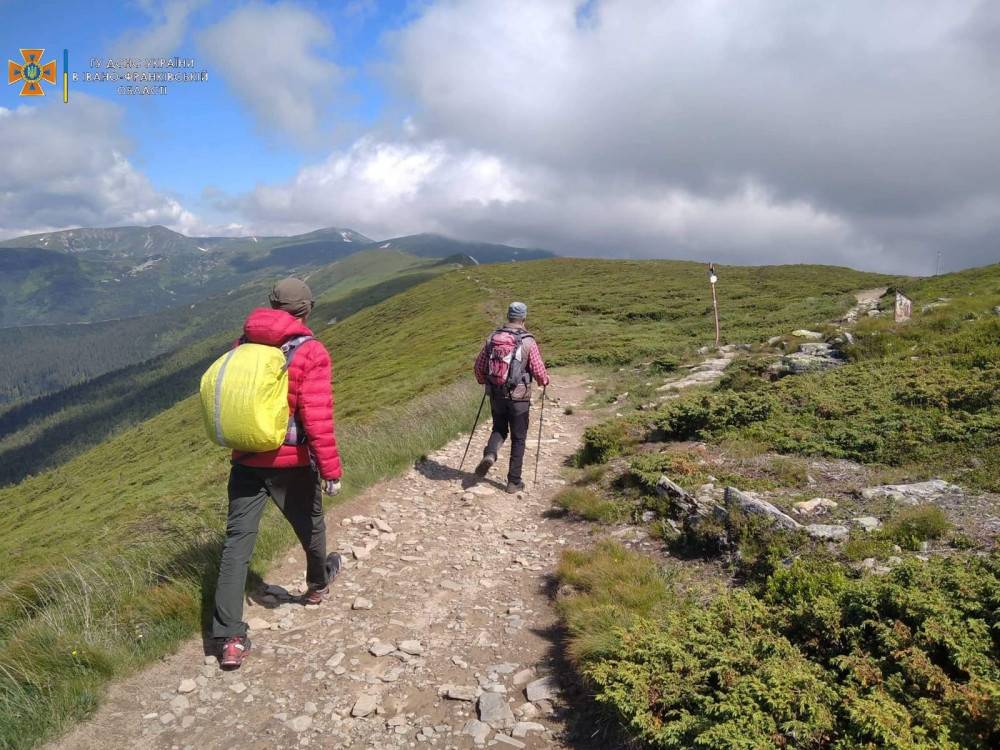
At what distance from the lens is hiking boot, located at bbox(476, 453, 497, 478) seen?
9.91m

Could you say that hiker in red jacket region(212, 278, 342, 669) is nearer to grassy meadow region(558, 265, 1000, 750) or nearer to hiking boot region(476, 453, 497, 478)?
grassy meadow region(558, 265, 1000, 750)

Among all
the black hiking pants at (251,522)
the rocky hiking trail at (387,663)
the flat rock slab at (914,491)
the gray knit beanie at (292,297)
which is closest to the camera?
the rocky hiking trail at (387,663)

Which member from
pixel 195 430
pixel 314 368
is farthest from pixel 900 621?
pixel 195 430

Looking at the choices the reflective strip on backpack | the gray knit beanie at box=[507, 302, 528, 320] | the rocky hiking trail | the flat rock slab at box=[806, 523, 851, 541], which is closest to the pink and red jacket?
the gray knit beanie at box=[507, 302, 528, 320]

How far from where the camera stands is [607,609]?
4992mm

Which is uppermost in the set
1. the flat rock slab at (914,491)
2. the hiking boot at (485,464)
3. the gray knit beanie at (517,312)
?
the gray knit beanie at (517,312)

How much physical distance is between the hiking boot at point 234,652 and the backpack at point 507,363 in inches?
214

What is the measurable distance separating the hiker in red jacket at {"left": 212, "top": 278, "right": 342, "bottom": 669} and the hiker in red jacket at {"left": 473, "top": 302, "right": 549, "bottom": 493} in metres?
4.22

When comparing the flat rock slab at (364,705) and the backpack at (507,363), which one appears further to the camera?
the backpack at (507,363)

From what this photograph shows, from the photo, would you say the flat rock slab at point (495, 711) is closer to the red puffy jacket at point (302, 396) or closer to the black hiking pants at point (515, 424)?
the red puffy jacket at point (302, 396)

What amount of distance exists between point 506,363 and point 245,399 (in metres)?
5.12

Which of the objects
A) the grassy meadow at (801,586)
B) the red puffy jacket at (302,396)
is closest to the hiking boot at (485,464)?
the grassy meadow at (801,586)

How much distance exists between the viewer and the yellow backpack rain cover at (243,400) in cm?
483

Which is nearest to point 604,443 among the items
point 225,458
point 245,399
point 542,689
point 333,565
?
point 333,565
